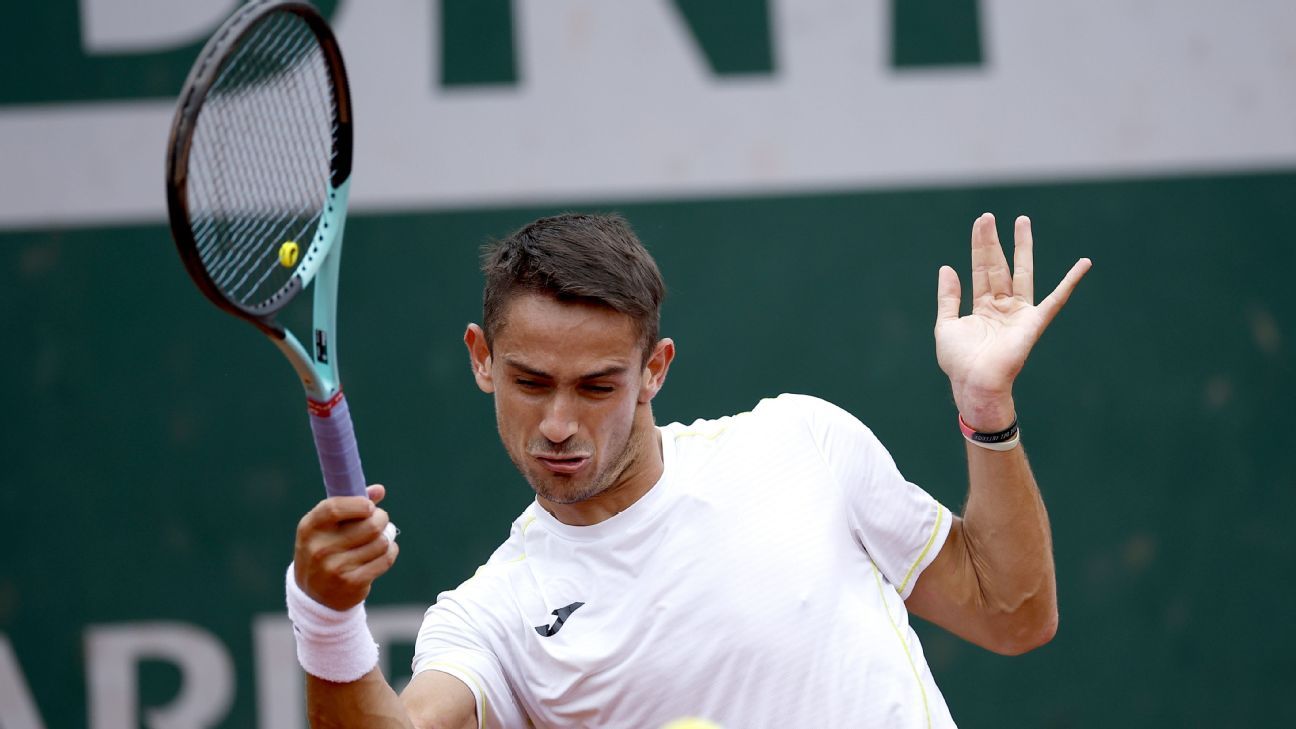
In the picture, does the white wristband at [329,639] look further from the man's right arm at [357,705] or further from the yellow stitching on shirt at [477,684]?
the yellow stitching on shirt at [477,684]

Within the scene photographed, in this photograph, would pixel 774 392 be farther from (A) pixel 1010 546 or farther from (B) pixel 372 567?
(B) pixel 372 567

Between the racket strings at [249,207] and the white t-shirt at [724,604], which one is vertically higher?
the racket strings at [249,207]

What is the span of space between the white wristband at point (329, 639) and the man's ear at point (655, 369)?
0.61 m

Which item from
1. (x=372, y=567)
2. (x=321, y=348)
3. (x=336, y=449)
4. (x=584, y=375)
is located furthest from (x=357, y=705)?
(x=584, y=375)

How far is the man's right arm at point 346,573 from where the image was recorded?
6.16ft

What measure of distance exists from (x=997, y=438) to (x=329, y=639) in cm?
102

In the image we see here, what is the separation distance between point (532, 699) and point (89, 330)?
2.27 metres

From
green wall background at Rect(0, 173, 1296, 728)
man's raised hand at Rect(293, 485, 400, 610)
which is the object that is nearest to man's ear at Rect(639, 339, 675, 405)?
man's raised hand at Rect(293, 485, 400, 610)

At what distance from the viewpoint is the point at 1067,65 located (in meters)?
4.16

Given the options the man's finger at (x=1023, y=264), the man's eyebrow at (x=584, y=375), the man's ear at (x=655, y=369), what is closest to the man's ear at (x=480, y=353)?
the man's eyebrow at (x=584, y=375)

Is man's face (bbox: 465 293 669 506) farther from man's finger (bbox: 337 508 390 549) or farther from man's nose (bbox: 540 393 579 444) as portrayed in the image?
man's finger (bbox: 337 508 390 549)

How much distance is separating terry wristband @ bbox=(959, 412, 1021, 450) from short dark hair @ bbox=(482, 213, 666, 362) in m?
0.50

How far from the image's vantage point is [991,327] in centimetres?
246

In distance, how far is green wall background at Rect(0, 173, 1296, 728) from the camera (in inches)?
164
